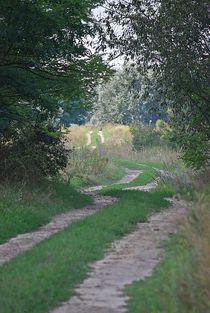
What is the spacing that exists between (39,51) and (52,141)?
4.85 metres

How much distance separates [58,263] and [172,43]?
10.6 m

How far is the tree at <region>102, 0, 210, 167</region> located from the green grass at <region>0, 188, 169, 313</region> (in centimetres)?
542

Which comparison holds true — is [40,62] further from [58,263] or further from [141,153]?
[141,153]

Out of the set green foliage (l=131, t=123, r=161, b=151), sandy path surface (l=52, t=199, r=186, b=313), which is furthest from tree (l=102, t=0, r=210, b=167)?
green foliage (l=131, t=123, r=161, b=151)

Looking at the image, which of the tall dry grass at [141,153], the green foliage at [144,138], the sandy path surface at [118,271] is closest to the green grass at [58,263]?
the sandy path surface at [118,271]

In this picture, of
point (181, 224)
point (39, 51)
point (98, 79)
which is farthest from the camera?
point (98, 79)

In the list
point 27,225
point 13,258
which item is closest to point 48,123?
point 27,225

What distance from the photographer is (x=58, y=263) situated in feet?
30.2

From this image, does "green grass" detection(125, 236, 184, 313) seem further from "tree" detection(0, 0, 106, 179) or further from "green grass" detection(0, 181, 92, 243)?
"tree" detection(0, 0, 106, 179)

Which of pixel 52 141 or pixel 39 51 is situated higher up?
pixel 39 51

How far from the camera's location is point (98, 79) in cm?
2066

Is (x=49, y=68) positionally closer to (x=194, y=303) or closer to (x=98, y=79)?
(x=98, y=79)

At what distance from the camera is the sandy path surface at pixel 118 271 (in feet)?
24.0

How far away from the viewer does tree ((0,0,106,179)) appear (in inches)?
655
